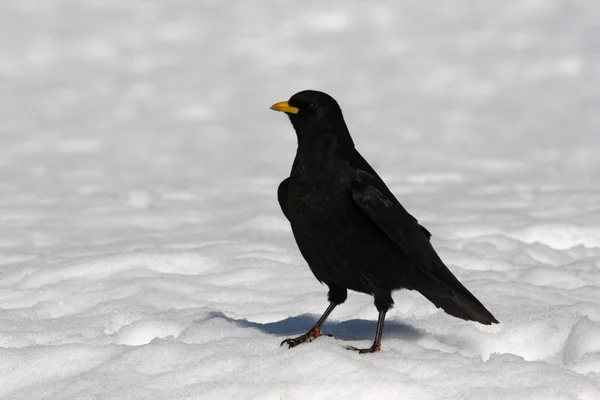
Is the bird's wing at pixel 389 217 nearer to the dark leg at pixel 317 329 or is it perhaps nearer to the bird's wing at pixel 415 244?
the bird's wing at pixel 415 244

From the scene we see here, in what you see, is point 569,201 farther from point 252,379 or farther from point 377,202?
point 252,379

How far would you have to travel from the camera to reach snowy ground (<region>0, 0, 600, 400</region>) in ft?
13.4

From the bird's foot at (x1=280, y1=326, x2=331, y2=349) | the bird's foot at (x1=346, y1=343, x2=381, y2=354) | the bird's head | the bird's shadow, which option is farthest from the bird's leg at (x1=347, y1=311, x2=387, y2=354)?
the bird's head

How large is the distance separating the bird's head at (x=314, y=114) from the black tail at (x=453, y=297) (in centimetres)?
81

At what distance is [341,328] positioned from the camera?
5.00m

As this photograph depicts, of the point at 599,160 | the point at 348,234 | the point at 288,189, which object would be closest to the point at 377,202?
the point at 348,234

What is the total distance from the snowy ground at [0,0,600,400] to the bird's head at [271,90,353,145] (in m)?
1.06

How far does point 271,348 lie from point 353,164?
0.98m

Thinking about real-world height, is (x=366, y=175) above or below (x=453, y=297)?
above

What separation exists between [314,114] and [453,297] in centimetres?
117

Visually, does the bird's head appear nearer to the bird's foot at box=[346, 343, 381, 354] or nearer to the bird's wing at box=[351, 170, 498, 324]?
Answer: the bird's wing at box=[351, 170, 498, 324]

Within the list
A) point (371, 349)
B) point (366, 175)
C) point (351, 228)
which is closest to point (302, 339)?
point (371, 349)

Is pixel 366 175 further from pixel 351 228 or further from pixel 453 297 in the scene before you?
pixel 453 297

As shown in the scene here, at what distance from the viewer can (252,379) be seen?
3.80 meters
